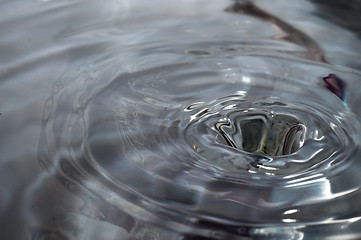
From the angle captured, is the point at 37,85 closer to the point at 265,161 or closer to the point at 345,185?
the point at 265,161

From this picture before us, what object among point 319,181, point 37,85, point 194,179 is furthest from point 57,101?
point 319,181

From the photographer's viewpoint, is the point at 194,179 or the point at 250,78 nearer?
the point at 194,179

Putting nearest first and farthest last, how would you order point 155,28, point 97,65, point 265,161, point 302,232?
point 302,232, point 265,161, point 97,65, point 155,28

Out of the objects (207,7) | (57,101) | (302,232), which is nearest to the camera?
(302,232)
